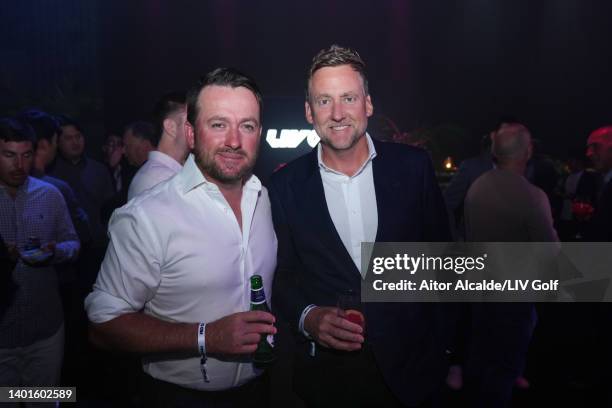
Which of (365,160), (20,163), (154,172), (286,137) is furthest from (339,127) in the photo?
(286,137)

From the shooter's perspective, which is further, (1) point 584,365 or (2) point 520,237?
(1) point 584,365

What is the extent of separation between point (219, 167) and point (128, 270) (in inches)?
19.5

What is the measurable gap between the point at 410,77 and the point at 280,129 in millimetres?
6762

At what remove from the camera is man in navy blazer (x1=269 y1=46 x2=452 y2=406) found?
1938 millimetres

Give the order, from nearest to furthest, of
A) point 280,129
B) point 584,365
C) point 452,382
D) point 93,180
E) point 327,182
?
point 327,182 → point 452,382 → point 584,365 → point 93,180 → point 280,129

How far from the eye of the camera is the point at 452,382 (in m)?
4.02

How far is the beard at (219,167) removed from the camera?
1.78 meters

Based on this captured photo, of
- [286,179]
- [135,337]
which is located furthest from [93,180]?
[135,337]

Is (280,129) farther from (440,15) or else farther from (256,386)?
(440,15)

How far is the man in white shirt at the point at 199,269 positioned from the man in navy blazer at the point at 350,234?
206mm

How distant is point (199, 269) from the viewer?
167cm

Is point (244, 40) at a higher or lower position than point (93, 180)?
higher

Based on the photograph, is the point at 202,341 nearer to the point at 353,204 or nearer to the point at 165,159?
the point at 353,204
